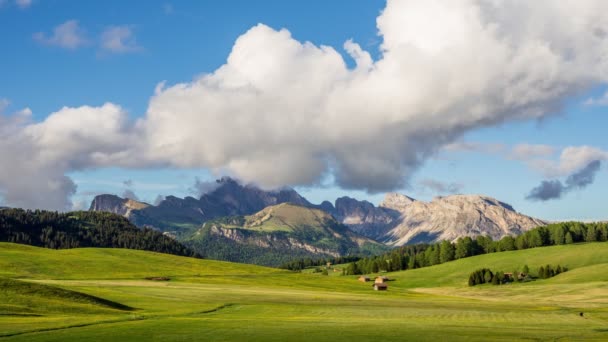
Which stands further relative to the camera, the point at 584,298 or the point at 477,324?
the point at 584,298

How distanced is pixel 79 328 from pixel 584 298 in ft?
395

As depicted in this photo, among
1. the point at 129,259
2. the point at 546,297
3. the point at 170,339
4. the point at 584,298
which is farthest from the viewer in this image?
the point at 129,259

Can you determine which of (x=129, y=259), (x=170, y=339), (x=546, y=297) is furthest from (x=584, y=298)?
(x=129, y=259)

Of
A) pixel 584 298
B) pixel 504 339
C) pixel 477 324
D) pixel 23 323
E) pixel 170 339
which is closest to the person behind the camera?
pixel 170 339

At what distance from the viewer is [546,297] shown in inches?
5851

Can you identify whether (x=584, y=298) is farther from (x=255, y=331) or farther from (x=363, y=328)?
(x=255, y=331)

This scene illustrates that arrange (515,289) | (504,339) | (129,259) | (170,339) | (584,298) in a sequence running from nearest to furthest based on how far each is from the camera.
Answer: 1. (170,339)
2. (504,339)
3. (584,298)
4. (515,289)
5. (129,259)

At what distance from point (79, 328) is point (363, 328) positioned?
1029 inches

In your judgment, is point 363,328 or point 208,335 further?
point 363,328

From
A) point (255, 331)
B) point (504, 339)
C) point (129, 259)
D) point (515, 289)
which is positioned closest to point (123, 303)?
point (255, 331)

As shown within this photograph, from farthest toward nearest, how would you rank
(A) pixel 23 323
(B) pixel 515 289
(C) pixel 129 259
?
(C) pixel 129 259 → (B) pixel 515 289 → (A) pixel 23 323

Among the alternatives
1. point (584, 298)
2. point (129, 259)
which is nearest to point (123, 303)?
point (584, 298)

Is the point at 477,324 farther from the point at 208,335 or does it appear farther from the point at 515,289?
the point at 515,289

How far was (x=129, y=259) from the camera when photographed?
193250mm
